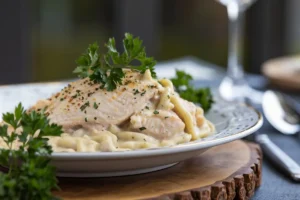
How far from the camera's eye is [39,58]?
6203mm

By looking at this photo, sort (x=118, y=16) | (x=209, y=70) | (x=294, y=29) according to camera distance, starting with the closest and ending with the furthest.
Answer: (x=209, y=70) → (x=118, y=16) → (x=294, y=29)

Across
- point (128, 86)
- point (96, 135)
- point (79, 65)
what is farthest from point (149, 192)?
point (79, 65)

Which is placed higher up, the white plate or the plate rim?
the plate rim

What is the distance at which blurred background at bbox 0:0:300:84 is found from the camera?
5332 mm

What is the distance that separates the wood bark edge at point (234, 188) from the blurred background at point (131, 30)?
3.69m

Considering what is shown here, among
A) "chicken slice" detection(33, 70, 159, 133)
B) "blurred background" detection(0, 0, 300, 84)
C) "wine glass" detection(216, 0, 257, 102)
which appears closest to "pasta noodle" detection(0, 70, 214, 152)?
"chicken slice" detection(33, 70, 159, 133)

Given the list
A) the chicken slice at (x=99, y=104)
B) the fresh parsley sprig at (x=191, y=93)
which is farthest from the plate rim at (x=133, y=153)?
the fresh parsley sprig at (x=191, y=93)

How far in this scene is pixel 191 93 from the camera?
241 cm

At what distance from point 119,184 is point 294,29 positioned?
542cm

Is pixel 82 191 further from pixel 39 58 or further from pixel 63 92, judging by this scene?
pixel 39 58

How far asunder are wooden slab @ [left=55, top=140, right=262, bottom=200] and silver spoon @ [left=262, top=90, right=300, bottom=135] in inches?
Answer: 29.1

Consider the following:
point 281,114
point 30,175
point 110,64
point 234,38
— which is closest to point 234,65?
point 234,38

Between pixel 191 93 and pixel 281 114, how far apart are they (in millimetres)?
545

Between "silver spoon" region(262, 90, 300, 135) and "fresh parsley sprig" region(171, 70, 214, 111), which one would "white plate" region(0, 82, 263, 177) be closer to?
"fresh parsley sprig" region(171, 70, 214, 111)
